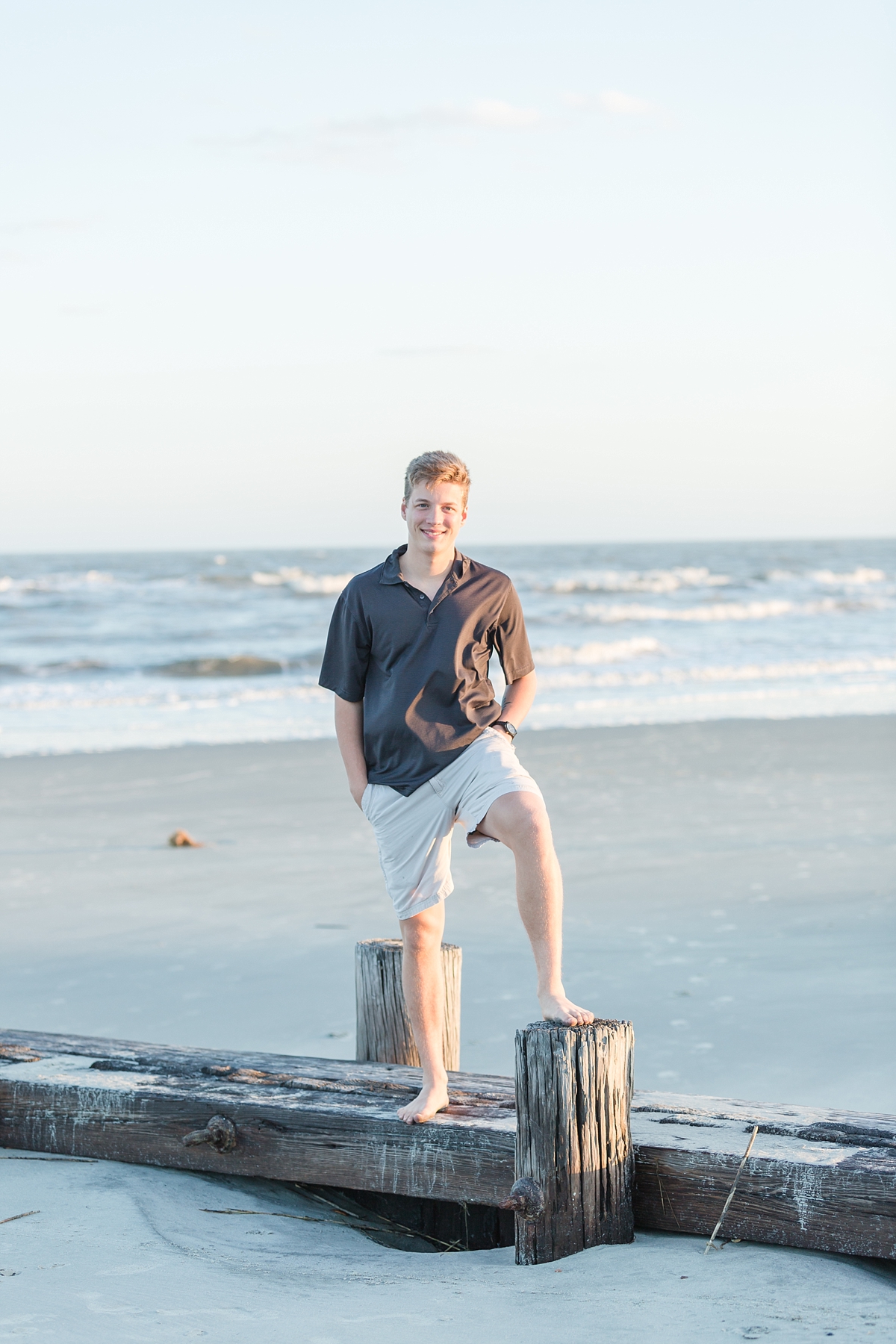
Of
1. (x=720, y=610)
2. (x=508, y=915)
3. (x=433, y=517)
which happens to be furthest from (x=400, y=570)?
(x=720, y=610)

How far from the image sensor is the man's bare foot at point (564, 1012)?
324 centimetres

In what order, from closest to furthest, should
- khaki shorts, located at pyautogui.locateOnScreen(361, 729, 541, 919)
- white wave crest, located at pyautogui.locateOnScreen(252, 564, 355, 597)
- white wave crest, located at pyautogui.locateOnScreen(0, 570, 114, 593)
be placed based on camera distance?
khaki shorts, located at pyautogui.locateOnScreen(361, 729, 541, 919) → white wave crest, located at pyautogui.locateOnScreen(0, 570, 114, 593) → white wave crest, located at pyautogui.locateOnScreen(252, 564, 355, 597)

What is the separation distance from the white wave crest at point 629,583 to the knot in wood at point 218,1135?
32.9 m

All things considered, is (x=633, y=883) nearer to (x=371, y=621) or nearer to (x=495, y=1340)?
(x=371, y=621)

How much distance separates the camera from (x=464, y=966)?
6078 millimetres

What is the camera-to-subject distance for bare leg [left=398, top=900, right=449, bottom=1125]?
12.1 ft

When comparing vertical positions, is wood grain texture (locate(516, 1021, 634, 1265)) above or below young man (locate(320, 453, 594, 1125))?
below

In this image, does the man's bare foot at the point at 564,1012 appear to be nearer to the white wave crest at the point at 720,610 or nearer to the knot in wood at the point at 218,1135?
the knot in wood at the point at 218,1135

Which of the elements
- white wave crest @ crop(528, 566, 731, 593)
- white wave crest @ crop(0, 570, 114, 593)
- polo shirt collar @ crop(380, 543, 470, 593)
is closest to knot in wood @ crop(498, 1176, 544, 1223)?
polo shirt collar @ crop(380, 543, 470, 593)

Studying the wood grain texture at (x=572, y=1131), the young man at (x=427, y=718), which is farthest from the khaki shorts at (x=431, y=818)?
the wood grain texture at (x=572, y=1131)

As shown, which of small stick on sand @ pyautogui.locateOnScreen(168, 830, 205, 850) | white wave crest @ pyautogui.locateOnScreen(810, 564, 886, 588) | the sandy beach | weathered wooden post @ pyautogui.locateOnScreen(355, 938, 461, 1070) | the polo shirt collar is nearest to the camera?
the sandy beach

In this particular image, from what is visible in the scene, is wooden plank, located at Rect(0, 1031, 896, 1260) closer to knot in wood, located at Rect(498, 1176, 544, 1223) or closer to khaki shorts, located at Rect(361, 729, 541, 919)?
knot in wood, located at Rect(498, 1176, 544, 1223)

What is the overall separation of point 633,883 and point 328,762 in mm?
4950

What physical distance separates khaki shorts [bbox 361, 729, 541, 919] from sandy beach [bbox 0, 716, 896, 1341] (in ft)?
3.21
